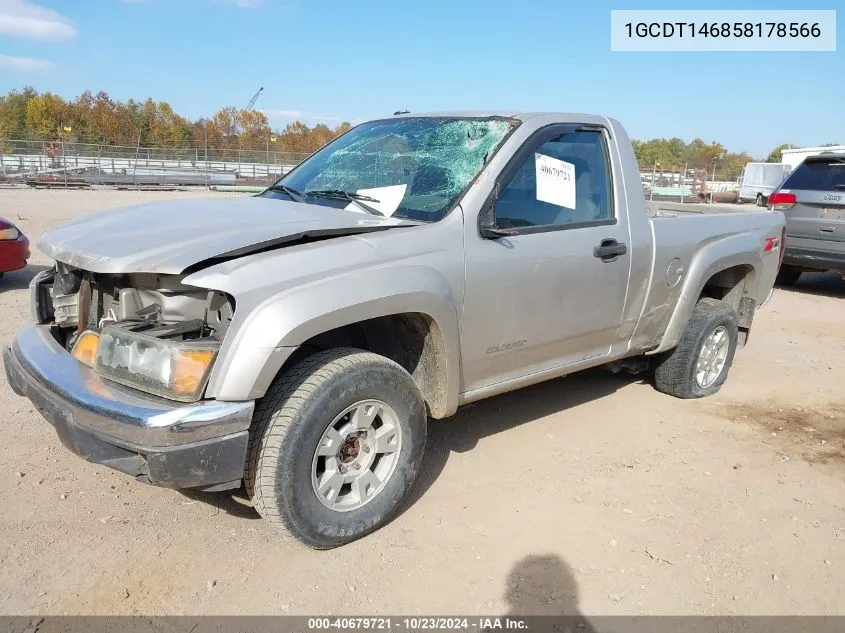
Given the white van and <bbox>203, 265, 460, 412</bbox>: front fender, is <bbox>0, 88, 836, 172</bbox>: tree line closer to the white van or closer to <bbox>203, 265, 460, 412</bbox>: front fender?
the white van

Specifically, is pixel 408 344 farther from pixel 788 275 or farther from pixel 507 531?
pixel 788 275

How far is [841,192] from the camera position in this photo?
8.88 metres

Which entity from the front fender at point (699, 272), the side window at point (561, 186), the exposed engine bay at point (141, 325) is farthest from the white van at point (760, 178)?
the exposed engine bay at point (141, 325)

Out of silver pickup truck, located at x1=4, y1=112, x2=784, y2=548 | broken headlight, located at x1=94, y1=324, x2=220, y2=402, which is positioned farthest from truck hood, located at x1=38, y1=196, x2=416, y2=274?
broken headlight, located at x1=94, y1=324, x2=220, y2=402

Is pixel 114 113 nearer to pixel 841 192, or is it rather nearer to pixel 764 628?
pixel 841 192

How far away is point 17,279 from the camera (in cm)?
830

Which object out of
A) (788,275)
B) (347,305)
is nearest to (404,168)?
(347,305)

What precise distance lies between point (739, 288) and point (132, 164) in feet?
113

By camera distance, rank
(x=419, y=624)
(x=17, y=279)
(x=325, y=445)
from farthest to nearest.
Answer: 1. (x=17, y=279)
2. (x=325, y=445)
3. (x=419, y=624)

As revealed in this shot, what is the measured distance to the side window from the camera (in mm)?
3604

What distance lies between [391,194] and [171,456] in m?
1.74

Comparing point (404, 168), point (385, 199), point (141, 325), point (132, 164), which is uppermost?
point (132, 164)

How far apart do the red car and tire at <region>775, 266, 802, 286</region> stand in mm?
10125

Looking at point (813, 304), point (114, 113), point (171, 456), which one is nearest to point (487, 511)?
point (171, 456)
